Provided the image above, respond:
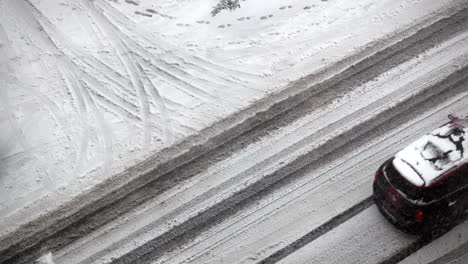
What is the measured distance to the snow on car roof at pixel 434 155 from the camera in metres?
8.50

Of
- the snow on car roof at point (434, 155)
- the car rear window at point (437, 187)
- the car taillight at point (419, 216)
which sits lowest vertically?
the car taillight at point (419, 216)

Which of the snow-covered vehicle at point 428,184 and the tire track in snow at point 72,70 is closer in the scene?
the snow-covered vehicle at point 428,184

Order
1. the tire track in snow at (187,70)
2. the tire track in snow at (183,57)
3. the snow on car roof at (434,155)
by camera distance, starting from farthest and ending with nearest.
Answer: the tire track in snow at (183,57), the tire track in snow at (187,70), the snow on car roof at (434,155)

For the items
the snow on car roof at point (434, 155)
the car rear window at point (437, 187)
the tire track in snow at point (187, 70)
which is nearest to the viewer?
the car rear window at point (437, 187)

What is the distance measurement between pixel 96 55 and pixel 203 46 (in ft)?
11.0

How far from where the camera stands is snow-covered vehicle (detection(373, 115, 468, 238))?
331 inches

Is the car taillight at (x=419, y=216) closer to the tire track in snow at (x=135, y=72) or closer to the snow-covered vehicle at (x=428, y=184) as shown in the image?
the snow-covered vehicle at (x=428, y=184)

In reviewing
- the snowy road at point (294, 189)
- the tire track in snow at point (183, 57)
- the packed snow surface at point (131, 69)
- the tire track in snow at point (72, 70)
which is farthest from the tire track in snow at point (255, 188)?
the tire track in snow at point (183, 57)

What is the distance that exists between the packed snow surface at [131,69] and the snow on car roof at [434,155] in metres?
4.41

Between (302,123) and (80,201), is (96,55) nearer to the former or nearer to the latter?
(80,201)

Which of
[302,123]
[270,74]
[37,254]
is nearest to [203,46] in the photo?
[270,74]

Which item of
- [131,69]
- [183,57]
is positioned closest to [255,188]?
[183,57]

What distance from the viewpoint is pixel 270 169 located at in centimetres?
1063

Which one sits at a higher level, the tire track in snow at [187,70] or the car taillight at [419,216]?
the tire track in snow at [187,70]
